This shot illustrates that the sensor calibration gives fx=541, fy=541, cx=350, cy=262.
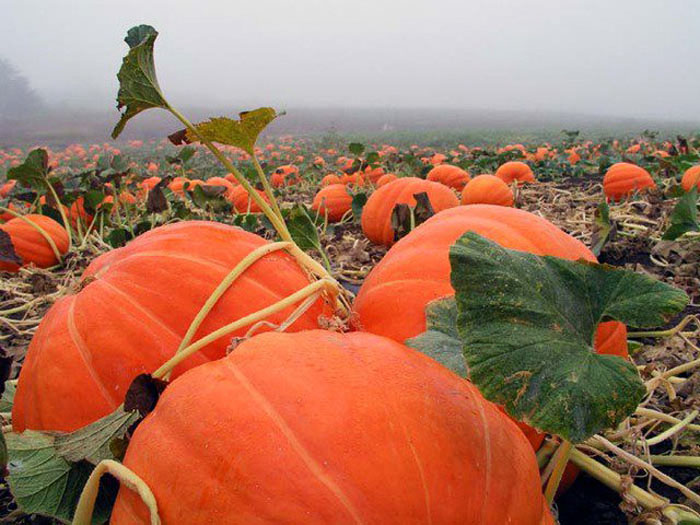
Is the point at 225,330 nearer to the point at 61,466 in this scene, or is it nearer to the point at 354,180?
the point at 61,466

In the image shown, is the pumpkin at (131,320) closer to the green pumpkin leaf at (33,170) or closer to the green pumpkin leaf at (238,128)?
the green pumpkin leaf at (238,128)

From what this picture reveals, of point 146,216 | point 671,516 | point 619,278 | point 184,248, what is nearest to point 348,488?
point 619,278

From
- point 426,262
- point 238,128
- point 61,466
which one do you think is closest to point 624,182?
point 426,262

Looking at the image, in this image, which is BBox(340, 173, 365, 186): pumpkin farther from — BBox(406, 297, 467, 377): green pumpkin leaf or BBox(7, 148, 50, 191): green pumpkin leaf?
BBox(406, 297, 467, 377): green pumpkin leaf

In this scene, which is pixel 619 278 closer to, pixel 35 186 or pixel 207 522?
pixel 207 522

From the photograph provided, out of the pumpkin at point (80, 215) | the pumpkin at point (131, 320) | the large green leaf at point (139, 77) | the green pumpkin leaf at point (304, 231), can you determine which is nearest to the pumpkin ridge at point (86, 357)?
the pumpkin at point (131, 320)

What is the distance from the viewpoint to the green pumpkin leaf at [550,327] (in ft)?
2.35

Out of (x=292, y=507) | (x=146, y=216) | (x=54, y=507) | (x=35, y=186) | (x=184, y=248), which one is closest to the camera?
(x=292, y=507)

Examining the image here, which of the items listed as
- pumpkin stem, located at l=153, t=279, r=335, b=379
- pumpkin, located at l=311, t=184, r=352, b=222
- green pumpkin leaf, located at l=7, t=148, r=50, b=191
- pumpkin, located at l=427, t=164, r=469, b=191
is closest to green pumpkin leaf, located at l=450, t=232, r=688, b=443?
pumpkin stem, located at l=153, t=279, r=335, b=379

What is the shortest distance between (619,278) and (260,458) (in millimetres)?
604

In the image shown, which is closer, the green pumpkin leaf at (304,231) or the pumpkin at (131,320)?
the pumpkin at (131,320)

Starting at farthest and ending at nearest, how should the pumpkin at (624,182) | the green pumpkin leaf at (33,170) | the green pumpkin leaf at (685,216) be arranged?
the pumpkin at (624,182) < the green pumpkin leaf at (33,170) < the green pumpkin leaf at (685,216)

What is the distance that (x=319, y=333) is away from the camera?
3.15 feet

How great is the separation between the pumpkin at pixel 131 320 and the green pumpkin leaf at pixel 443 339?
1.12 feet
